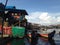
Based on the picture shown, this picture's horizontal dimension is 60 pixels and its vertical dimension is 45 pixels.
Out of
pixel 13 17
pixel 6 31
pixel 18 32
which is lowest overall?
pixel 18 32

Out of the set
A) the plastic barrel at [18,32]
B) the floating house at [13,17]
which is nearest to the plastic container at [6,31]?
the plastic barrel at [18,32]

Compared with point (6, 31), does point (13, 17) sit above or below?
above

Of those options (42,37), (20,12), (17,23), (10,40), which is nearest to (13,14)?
(20,12)

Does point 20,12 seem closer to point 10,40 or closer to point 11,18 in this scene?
point 11,18

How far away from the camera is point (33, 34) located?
35.0 meters

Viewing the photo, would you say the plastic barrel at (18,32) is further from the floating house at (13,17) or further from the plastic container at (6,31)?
the floating house at (13,17)

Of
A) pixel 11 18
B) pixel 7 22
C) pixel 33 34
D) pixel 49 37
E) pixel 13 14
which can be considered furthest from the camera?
pixel 13 14

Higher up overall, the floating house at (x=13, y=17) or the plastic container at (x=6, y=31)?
the floating house at (x=13, y=17)

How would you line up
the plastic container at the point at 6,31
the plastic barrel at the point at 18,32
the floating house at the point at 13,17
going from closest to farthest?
the plastic barrel at the point at 18,32 < the plastic container at the point at 6,31 < the floating house at the point at 13,17

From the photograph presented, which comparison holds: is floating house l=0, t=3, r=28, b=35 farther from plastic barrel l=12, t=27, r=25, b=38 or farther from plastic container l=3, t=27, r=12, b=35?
plastic barrel l=12, t=27, r=25, b=38

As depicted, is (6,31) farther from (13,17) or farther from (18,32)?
(13,17)

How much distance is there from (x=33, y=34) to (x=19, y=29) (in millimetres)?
2624

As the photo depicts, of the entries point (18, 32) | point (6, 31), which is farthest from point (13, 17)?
point (18, 32)

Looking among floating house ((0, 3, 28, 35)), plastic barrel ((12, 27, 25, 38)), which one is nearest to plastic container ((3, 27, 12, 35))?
plastic barrel ((12, 27, 25, 38))
